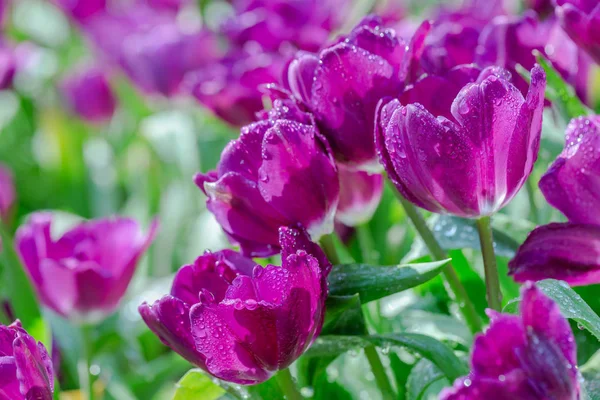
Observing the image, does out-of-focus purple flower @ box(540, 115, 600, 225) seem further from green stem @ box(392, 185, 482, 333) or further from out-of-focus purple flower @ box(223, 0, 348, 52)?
out-of-focus purple flower @ box(223, 0, 348, 52)

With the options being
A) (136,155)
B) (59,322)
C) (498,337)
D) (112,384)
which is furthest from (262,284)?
(136,155)

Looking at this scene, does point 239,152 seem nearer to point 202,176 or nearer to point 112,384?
point 202,176

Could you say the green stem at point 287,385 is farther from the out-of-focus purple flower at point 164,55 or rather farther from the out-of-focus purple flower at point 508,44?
the out-of-focus purple flower at point 164,55

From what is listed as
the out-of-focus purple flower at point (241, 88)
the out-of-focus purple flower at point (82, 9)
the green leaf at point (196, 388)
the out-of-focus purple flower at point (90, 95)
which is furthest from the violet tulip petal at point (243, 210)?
the out-of-focus purple flower at point (82, 9)

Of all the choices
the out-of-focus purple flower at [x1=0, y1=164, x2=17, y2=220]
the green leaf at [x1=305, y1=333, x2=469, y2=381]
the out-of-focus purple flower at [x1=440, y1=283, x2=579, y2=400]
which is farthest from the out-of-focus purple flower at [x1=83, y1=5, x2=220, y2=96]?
the out-of-focus purple flower at [x1=440, y1=283, x2=579, y2=400]

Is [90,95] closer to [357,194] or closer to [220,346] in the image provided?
[357,194]
